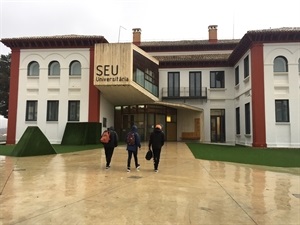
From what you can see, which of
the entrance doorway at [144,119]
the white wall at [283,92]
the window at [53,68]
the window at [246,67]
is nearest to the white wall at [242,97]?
the window at [246,67]

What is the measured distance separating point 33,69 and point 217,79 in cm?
1710

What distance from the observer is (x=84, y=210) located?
5.54 metres

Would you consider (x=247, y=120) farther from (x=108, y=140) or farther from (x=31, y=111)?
(x=31, y=111)

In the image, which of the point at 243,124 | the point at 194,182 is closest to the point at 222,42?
the point at 243,124

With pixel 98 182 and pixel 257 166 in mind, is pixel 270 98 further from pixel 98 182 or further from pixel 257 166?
pixel 98 182

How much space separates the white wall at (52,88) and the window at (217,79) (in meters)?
12.1

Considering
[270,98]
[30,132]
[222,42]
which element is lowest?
[30,132]

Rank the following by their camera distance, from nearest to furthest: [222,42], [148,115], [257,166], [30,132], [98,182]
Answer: [98,182]
[257,166]
[30,132]
[148,115]
[222,42]

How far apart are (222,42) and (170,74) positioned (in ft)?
23.5

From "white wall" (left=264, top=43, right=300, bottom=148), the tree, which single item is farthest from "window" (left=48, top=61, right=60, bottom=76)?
"white wall" (left=264, top=43, right=300, bottom=148)

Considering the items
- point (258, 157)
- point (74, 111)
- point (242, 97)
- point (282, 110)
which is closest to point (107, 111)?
point (74, 111)

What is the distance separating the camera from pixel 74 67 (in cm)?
2572

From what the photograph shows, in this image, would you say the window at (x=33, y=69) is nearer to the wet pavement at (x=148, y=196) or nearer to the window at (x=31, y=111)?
the window at (x=31, y=111)

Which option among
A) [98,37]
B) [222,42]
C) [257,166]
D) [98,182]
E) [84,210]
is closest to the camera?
[84,210]
